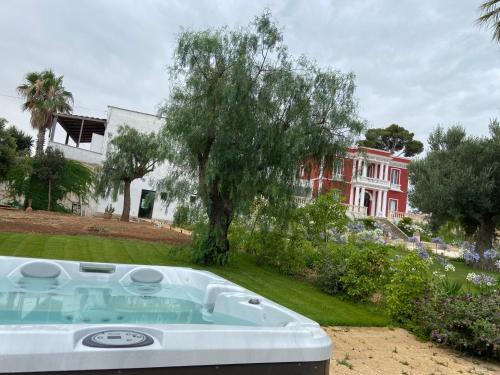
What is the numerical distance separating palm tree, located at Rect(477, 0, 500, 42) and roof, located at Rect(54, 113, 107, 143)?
20316mm

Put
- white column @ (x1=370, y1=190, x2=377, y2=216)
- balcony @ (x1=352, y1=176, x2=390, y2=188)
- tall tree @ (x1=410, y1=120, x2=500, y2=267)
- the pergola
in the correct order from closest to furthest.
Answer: tall tree @ (x1=410, y1=120, x2=500, y2=267), the pergola, balcony @ (x1=352, y1=176, x2=390, y2=188), white column @ (x1=370, y1=190, x2=377, y2=216)

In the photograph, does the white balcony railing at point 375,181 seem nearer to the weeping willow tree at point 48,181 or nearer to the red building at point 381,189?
the red building at point 381,189

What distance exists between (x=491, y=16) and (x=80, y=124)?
23.3 m

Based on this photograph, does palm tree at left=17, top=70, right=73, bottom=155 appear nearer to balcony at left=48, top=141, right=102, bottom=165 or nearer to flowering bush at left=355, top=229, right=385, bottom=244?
balcony at left=48, top=141, right=102, bottom=165

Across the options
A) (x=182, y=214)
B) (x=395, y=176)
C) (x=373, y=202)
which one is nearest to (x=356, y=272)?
(x=182, y=214)

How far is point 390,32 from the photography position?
35.9ft

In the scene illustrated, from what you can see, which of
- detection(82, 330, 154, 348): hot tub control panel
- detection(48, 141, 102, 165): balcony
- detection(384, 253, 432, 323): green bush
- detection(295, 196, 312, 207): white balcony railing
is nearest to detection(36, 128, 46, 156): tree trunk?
detection(48, 141, 102, 165): balcony

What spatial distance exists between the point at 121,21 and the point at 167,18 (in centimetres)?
234

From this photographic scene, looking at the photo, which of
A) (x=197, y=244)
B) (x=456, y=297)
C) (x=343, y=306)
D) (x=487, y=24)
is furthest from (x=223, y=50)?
(x=487, y=24)

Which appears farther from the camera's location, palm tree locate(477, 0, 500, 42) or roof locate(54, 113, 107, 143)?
roof locate(54, 113, 107, 143)

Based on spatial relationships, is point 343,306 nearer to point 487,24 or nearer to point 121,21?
point 121,21

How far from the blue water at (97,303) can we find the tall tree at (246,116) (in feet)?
10.4

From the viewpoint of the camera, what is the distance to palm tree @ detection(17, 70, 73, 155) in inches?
955

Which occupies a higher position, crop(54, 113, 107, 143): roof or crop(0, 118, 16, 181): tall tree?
crop(54, 113, 107, 143): roof
